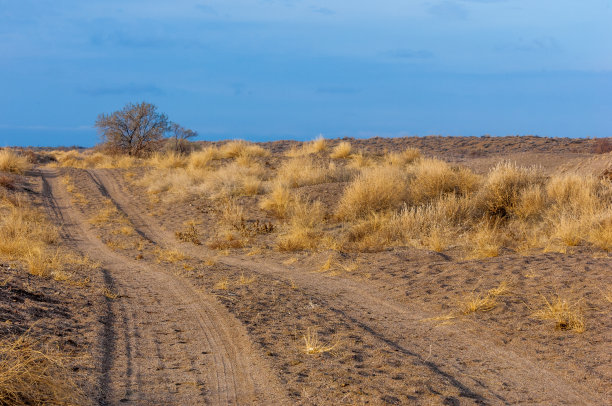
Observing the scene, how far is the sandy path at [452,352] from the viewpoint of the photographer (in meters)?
4.75

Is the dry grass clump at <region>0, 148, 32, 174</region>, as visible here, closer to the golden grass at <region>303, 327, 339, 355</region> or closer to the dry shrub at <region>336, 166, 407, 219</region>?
the dry shrub at <region>336, 166, 407, 219</region>

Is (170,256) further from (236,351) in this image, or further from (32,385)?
(32,385)

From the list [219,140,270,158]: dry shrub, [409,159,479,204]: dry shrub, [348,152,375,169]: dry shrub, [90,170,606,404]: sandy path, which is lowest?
[90,170,606,404]: sandy path

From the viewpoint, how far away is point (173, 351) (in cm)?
566

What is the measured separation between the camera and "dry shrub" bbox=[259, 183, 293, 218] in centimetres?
1596

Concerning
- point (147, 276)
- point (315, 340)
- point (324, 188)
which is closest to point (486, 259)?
point (315, 340)

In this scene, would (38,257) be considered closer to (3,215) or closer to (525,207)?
(3,215)

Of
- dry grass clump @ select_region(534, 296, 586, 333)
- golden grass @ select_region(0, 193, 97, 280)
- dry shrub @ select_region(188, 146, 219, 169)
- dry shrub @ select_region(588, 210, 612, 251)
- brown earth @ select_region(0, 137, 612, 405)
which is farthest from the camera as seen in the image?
dry shrub @ select_region(188, 146, 219, 169)

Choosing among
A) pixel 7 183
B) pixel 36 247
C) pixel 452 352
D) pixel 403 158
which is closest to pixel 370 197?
pixel 36 247

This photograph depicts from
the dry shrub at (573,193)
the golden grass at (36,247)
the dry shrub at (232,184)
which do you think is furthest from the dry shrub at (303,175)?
the golden grass at (36,247)

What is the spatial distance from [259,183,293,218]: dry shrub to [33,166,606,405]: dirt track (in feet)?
21.2

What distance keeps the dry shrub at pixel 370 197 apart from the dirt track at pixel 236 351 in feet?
18.0

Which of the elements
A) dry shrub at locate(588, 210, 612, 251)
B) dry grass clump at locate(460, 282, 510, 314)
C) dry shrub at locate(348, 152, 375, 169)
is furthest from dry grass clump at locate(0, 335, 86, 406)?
dry shrub at locate(348, 152, 375, 169)

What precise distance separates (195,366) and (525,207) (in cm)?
1132
